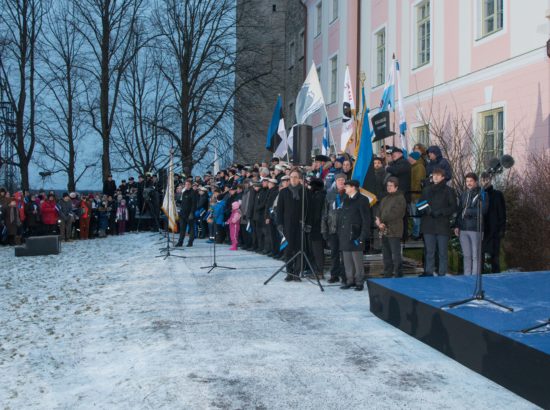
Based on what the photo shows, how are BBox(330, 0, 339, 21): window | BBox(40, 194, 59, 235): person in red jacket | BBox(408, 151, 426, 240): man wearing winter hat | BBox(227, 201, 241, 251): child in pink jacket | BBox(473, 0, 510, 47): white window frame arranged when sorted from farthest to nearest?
BBox(330, 0, 339, 21): window → BBox(40, 194, 59, 235): person in red jacket → BBox(227, 201, 241, 251): child in pink jacket → BBox(473, 0, 510, 47): white window frame → BBox(408, 151, 426, 240): man wearing winter hat

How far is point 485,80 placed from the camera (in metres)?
14.3

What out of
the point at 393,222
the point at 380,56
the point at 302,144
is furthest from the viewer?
→ the point at 380,56

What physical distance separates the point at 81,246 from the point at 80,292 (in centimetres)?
941

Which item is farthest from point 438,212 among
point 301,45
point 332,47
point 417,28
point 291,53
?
point 291,53

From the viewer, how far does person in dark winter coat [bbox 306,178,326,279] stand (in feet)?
34.9

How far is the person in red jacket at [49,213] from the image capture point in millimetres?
19406

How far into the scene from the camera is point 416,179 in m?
11.6

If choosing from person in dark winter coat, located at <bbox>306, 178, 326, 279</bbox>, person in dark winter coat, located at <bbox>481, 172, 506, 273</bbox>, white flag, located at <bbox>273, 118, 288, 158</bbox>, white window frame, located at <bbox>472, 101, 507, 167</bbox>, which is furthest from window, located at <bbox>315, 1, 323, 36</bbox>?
person in dark winter coat, located at <bbox>481, 172, 506, 273</bbox>

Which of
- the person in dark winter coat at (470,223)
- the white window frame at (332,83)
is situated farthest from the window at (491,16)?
the white window frame at (332,83)

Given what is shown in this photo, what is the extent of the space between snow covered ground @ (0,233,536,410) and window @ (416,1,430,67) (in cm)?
1068

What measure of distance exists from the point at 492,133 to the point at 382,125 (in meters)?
4.27

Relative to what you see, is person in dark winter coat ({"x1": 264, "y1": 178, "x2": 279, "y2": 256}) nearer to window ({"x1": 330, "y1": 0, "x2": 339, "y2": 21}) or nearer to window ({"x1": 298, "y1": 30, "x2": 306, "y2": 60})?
window ({"x1": 330, "y1": 0, "x2": 339, "y2": 21})

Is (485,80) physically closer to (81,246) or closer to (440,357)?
(440,357)

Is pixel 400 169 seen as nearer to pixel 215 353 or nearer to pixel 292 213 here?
pixel 292 213
